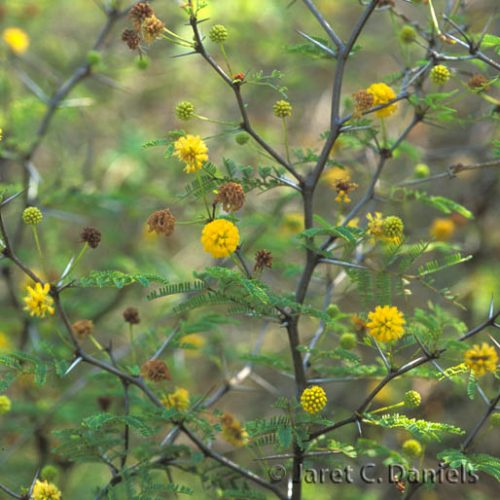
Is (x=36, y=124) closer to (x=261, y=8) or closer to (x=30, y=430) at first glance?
(x=261, y=8)

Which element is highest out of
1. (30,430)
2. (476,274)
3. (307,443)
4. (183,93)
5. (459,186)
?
(183,93)

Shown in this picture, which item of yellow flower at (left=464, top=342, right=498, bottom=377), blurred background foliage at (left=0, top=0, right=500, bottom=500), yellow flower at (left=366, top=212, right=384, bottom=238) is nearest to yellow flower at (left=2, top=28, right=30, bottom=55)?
blurred background foliage at (left=0, top=0, right=500, bottom=500)

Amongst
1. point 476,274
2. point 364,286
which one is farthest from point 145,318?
point 364,286

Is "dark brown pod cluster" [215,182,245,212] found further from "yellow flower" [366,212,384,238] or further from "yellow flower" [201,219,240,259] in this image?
"yellow flower" [366,212,384,238]

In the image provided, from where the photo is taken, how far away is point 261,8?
6023 millimetres

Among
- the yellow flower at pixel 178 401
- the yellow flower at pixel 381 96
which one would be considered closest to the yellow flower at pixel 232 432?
the yellow flower at pixel 178 401

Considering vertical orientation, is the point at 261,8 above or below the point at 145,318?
above

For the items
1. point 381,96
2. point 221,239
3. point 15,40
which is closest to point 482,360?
point 221,239

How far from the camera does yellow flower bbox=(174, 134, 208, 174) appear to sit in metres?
2.44

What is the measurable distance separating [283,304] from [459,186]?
508 cm

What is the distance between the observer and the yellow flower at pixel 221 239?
238 centimetres

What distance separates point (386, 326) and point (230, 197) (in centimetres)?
76

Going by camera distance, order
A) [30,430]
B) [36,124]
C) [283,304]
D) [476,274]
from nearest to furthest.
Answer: [283,304] < [30,430] < [476,274] < [36,124]

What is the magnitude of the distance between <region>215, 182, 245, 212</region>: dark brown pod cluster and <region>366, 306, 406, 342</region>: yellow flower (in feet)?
2.13
